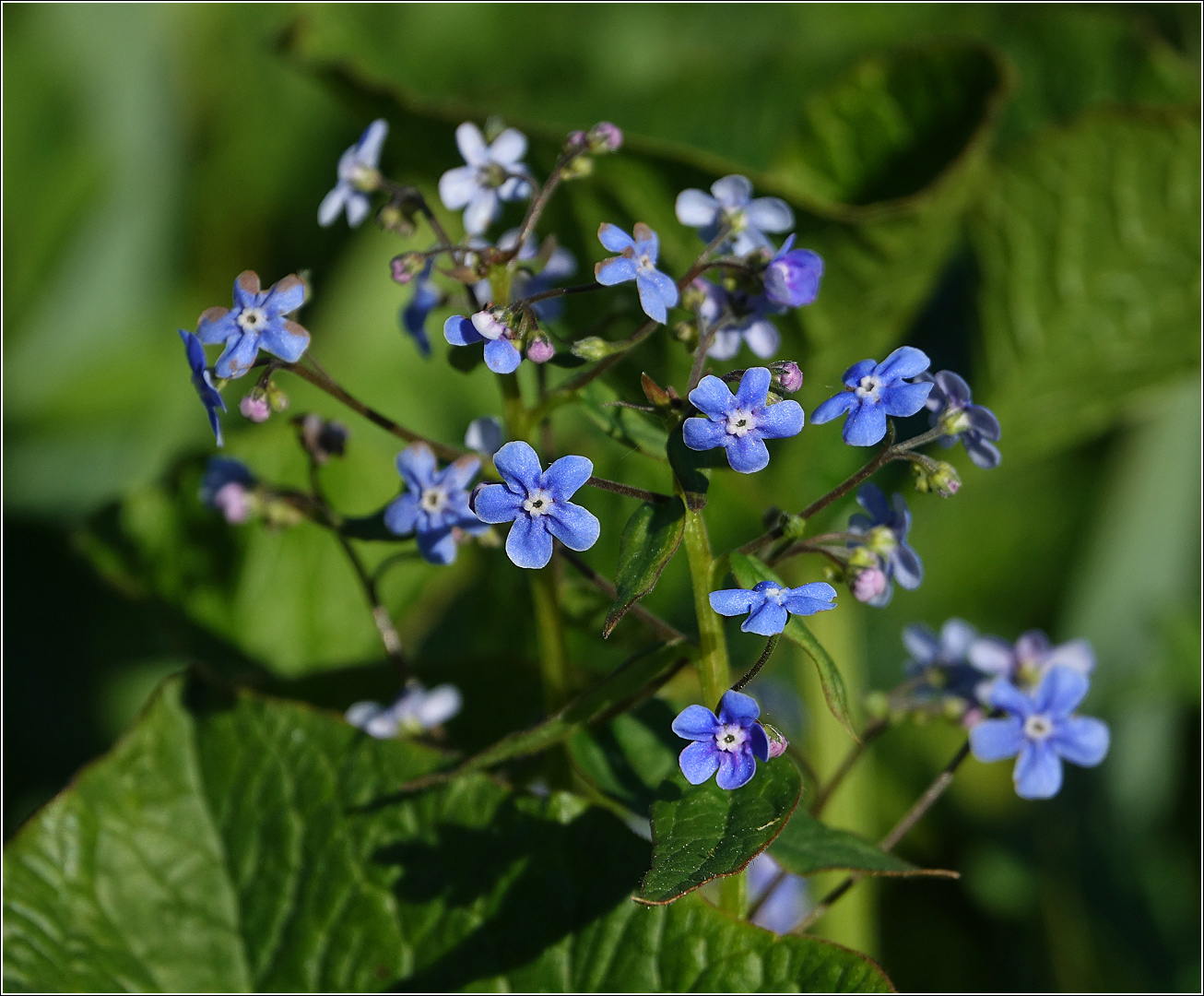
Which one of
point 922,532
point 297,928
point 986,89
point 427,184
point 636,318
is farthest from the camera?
point 922,532

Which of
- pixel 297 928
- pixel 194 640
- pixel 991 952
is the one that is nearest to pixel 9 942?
pixel 297 928

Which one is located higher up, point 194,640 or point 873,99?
point 873,99

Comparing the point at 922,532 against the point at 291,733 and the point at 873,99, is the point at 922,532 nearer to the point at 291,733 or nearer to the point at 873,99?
the point at 873,99

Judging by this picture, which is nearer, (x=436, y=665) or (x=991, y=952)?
(x=436, y=665)

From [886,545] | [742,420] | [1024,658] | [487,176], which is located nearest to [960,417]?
[886,545]

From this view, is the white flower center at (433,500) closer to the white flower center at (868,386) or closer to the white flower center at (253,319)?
the white flower center at (253,319)

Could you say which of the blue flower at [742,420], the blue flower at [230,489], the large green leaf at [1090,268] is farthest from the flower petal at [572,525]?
the large green leaf at [1090,268]
